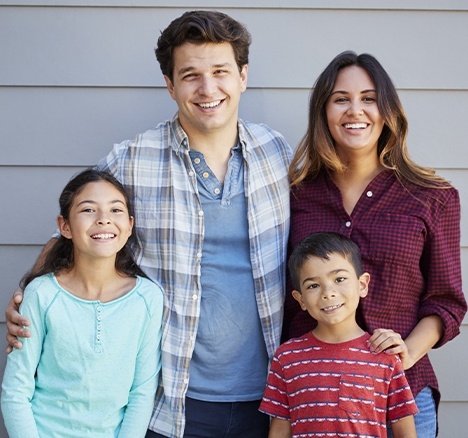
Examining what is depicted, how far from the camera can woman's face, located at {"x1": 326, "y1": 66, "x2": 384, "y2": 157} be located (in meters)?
2.38

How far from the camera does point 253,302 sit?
7.93 ft

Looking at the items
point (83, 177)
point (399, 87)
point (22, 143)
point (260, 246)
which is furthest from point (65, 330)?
point (399, 87)

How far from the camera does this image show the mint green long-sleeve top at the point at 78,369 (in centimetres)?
223

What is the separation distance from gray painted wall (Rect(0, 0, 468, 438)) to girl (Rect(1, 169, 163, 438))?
445 millimetres

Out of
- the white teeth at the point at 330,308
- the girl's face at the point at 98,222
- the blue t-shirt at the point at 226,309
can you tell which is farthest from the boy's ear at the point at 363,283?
the girl's face at the point at 98,222

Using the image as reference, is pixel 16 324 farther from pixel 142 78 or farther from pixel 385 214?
pixel 385 214

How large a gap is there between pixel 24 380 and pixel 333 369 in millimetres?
933

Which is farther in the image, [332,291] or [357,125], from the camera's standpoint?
[357,125]

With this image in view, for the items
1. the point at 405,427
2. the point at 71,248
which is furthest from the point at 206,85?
the point at 405,427

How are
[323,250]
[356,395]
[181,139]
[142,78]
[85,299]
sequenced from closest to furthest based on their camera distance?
[356,395] → [323,250] → [85,299] → [181,139] → [142,78]

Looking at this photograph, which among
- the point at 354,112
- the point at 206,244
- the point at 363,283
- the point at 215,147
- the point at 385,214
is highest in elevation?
the point at 354,112

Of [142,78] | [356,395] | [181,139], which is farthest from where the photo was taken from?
[142,78]

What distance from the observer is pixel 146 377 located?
235 centimetres

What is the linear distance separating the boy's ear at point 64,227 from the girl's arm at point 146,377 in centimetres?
32
